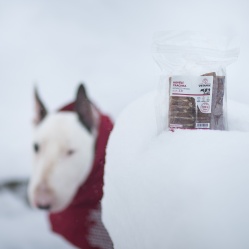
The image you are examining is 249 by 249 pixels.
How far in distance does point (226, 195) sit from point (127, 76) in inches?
23.5

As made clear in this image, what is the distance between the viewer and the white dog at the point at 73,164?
1.08 meters

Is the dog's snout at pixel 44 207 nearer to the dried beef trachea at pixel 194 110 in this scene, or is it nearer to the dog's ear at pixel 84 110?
the dog's ear at pixel 84 110

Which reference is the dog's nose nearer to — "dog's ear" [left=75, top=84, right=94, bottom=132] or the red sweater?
the red sweater

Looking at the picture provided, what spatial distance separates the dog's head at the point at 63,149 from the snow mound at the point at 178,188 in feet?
0.93

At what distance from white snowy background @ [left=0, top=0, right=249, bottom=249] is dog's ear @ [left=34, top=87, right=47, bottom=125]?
16 millimetres

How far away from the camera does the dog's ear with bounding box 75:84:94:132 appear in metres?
1.12

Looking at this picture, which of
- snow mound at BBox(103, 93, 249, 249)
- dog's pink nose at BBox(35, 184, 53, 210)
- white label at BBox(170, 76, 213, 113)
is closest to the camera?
snow mound at BBox(103, 93, 249, 249)

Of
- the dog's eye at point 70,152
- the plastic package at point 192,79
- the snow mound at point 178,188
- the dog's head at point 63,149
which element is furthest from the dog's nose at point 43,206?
the plastic package at point 192,79

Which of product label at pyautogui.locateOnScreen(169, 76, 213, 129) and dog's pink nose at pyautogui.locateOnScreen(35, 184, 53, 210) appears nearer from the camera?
product label at pyautogui.locateOnScreen(169, 76, 213, 129)

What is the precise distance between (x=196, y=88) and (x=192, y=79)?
2 cm

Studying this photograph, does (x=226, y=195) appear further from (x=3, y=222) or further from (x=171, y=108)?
(x=3, y=222)

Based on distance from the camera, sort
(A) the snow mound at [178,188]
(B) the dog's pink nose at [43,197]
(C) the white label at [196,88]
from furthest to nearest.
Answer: (B) the dog's pink nose at [43,197] → (C) the white label at [196,88] → (A) the snow mound at [178,188]

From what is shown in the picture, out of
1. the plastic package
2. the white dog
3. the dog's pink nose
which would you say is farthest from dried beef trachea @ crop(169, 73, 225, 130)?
the dog's pink nose

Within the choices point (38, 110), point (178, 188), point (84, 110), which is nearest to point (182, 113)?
point (178, 188)
